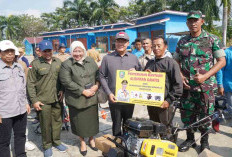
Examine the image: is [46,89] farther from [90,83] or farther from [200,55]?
[200,55]

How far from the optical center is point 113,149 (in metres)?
2.50

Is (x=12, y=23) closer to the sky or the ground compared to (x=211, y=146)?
closer to the sky

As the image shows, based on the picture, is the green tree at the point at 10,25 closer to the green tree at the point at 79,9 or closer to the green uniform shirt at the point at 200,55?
the green tree at the point at 79,9

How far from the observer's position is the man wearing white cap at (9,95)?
288cm

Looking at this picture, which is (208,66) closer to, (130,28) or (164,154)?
(164,154)

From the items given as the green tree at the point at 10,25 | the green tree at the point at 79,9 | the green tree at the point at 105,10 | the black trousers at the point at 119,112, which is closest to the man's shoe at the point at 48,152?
the black trousers at the point at 119,112

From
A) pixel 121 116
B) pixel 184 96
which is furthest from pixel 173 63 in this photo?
pixel 121 116

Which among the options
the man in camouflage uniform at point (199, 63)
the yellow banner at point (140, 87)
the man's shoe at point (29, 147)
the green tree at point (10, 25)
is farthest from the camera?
the green tree at point (10, 25)

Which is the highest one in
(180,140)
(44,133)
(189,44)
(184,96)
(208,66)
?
(189,44)

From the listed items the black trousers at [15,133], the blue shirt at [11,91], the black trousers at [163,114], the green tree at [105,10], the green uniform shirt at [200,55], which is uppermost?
the green tree at [105,10]

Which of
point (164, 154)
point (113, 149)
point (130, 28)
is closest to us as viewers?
point (164, 154)

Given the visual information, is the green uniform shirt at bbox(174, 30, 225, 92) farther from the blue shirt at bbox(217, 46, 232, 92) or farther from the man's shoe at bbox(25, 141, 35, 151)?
the man's shoe at bbox(25, 141, 35, 151)

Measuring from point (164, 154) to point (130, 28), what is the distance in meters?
21.5

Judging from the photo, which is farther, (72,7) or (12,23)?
(12,23)
